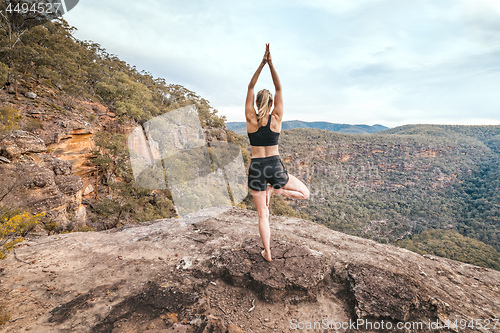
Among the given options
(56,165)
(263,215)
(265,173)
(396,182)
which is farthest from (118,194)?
(396,182)

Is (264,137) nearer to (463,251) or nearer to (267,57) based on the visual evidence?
(267,57)

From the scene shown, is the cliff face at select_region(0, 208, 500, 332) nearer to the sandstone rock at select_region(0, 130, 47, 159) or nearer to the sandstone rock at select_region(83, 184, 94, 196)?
the sandstone rock at select_region(0, 130, 47, 159)

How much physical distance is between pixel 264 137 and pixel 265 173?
52 cm

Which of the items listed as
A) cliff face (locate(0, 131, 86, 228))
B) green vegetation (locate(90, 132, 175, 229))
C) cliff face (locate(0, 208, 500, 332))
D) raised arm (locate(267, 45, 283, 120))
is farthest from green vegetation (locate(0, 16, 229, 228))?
raised arm (locate(267, 45, 283, 120))

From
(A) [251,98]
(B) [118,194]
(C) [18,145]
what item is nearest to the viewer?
(A) [251,98]

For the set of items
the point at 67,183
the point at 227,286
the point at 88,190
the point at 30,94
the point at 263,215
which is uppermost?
the point at 30,94

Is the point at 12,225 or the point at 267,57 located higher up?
the point at 267,57

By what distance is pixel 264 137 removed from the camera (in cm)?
281

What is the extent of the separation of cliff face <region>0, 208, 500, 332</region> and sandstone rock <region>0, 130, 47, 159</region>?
13.4 feet

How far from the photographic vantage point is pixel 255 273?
292cm

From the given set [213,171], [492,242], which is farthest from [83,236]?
[492,242]

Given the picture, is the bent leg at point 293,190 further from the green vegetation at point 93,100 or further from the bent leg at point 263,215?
the green vegetation at point 93,100

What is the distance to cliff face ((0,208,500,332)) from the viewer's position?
88.8 inches

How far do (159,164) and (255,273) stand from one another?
19725 mm
